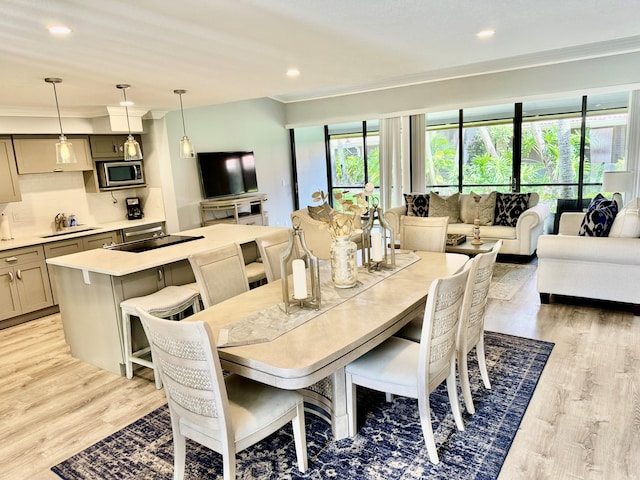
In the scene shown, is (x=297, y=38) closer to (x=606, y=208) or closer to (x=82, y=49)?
(x=82, y=49)

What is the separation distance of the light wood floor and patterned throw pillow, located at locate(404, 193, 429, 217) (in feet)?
9.77

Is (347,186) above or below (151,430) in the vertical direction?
above

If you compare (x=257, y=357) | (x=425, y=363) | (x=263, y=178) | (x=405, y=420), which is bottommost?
(x=405, y=420)

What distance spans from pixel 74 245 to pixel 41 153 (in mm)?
1148

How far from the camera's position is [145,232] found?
598cm

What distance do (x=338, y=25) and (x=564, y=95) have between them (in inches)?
196

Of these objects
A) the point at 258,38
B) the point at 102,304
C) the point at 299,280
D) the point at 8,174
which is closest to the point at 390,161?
the point at 258,38

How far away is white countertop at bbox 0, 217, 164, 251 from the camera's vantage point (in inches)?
186

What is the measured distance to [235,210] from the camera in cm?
696

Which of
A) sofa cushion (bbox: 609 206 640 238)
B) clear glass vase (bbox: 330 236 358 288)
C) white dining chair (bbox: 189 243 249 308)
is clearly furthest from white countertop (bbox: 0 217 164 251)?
Result: sofa cushion (bbox: 609 206 640 238)

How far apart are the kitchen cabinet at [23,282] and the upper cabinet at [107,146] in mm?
1495

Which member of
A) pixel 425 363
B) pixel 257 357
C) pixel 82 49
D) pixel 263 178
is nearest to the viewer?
pixel 257 357

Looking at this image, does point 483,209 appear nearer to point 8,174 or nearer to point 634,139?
point 634,139

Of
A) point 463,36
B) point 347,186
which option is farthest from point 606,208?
point 347,186
